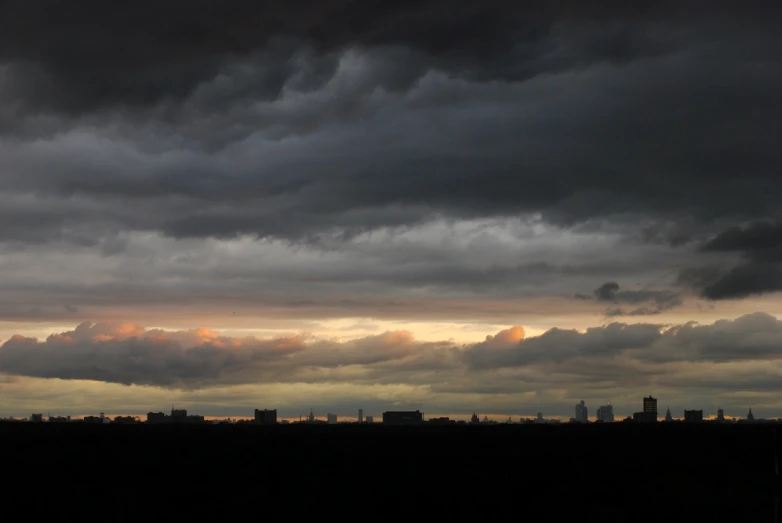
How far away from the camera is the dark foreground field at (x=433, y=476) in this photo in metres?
82.4

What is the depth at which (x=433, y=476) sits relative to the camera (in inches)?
4466

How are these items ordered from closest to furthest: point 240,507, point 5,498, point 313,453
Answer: point 240,507
point 5,498
point 313,453

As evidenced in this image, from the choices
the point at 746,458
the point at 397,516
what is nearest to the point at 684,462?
the point at 746,458

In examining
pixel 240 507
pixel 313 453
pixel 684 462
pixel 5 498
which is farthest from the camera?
pixel 313 453

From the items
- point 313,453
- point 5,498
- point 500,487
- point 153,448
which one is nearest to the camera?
point 5,498

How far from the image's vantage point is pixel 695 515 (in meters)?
76.8

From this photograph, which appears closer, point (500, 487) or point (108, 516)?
point (108, 516)

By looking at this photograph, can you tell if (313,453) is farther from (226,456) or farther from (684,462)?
(684,462)

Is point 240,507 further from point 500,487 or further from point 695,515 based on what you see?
point 695,515

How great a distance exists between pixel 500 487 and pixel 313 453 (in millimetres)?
61841

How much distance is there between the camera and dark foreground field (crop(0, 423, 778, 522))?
82375mm

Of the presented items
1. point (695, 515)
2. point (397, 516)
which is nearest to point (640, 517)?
point (695, 515)

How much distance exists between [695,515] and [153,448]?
119260 mm

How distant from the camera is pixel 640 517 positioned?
76.4 m
